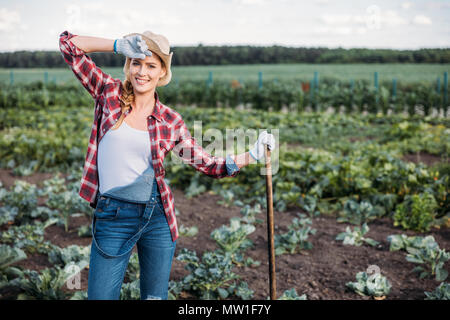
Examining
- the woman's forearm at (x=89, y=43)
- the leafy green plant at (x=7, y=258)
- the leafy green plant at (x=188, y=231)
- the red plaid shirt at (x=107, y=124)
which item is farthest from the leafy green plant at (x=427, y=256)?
the leafy green plant at (x=7, y=258)

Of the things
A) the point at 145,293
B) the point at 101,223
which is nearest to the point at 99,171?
the point at 101,223

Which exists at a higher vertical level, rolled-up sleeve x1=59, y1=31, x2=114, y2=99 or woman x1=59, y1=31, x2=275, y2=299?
rolled-up sleeve x1=59, y1=31, x2=114, y2=99

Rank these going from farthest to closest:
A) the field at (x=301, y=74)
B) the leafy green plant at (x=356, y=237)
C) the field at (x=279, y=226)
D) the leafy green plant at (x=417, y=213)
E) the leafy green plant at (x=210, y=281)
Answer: the field at (x=301, y=74)
the leafy green plant at (x=417, y=213)
the leafy green plant at (x=356, y=237)
the field at (x=279, y=226)
the leafy green plant at (x=210, y=281)

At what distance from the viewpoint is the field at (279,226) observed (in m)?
3.16

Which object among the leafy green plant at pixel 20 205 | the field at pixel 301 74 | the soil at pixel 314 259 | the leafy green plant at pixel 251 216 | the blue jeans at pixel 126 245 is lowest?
the soil at pixel 314 259

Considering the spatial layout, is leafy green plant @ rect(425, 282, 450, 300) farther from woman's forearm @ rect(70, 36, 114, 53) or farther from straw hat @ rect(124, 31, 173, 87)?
woman's forearm @ rect(70, 36, 114, 53)

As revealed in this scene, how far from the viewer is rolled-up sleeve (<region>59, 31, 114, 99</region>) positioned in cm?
204

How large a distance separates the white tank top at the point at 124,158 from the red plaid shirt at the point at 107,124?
4cm

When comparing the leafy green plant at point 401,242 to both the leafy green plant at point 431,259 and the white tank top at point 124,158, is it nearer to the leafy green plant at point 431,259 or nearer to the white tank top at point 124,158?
the leafy green plant at point 431,259

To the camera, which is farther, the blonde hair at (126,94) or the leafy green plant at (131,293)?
the leafy green plant at (131,293)

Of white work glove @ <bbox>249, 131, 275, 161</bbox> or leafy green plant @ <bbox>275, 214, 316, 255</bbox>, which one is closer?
white work glove @ <bbox>249, 131, 275, 161</bbox>

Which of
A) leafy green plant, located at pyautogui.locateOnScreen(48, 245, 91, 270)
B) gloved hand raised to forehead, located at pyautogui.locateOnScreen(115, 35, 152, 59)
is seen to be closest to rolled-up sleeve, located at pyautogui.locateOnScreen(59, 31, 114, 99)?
gloved hand raised to forehead, located at pyautogui.locateOnScreen(115, 35, 152, 59)

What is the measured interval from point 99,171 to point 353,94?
45.4 ft
